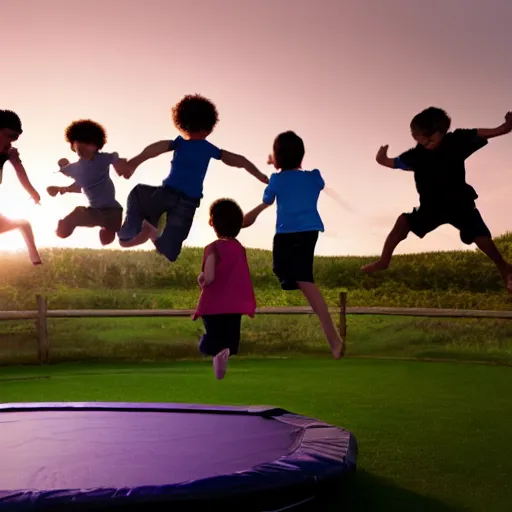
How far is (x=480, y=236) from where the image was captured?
96.5 inches

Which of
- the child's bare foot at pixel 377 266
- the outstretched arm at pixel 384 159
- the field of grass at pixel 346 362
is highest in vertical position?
the outstretched arm at pixel 384 159

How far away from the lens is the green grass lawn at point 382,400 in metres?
4.49

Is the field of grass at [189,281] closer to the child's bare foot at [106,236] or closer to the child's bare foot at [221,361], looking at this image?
the child's bare foot at [221,361]

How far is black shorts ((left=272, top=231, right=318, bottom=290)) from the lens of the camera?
249 cm

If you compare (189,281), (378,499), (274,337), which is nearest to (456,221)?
(378,499)

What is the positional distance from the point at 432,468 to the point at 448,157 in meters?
2.99

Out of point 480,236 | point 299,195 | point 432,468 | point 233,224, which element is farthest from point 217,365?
point 432,468

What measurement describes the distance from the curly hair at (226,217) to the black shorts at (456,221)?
1.88ft

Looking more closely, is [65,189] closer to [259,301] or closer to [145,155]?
[145,155]

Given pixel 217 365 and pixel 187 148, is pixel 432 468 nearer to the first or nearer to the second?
pixel 217 365

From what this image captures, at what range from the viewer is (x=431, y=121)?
2.28 meters

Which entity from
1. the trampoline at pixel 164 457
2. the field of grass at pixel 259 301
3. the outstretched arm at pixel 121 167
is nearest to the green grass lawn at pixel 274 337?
the field of grass at pixel 259 301

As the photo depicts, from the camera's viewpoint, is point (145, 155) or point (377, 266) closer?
point (145, 155)

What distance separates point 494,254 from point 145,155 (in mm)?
1145
